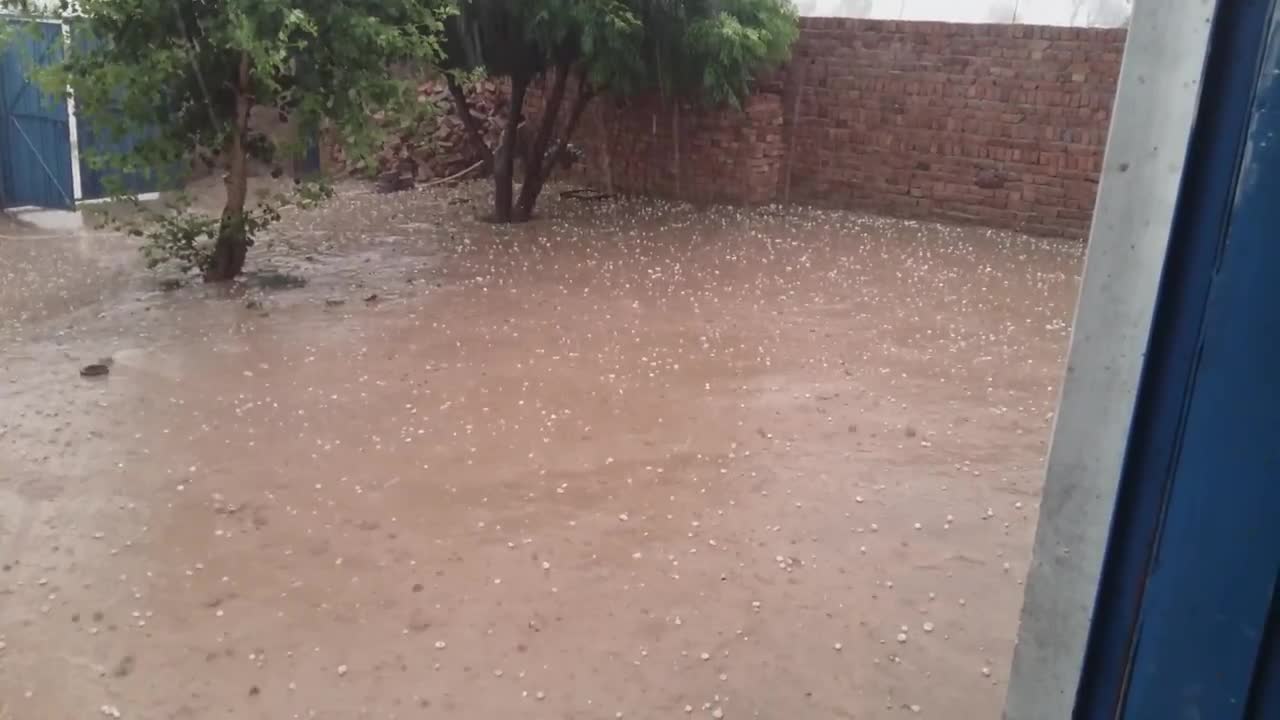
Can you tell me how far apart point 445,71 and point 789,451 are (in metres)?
4.77

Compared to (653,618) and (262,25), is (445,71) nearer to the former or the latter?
(262,25)

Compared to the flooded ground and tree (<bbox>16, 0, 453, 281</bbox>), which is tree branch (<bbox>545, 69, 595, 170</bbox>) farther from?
the flooded ground

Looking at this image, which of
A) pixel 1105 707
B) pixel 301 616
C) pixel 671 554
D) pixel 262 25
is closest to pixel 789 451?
pixel 671 554

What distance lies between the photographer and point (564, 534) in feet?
11.1

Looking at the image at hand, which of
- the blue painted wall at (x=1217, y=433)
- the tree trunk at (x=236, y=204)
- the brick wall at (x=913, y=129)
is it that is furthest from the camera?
the brick wall at (x=913, y=129)

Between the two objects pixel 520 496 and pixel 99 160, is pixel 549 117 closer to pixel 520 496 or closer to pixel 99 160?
pixel 99 160

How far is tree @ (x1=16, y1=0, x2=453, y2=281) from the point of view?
5863 millimetres

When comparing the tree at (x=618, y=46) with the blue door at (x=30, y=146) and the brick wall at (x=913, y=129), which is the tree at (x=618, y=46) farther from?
the blue door at (x=30, y=146)

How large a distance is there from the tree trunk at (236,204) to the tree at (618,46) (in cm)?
199

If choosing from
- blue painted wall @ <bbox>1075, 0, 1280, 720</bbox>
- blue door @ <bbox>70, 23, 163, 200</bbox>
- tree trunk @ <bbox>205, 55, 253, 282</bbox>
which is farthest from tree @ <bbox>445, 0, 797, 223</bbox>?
Result: blue painted wall @ <bbox>1075, 0, 1280, 720</bbox>

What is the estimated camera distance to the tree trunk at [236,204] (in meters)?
6.51

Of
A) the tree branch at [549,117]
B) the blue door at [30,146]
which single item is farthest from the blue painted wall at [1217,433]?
the blue door at [30,146]

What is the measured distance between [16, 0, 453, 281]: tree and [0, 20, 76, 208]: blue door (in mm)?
4311

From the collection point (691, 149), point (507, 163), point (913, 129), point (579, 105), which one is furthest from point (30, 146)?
point (913, 129)
